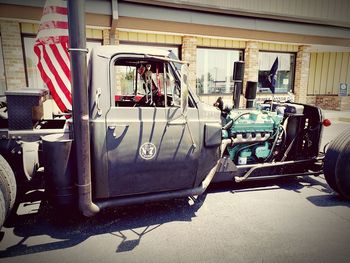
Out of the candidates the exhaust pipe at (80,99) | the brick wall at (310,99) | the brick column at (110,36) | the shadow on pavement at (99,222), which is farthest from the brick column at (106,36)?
the brick wall at (310,99)

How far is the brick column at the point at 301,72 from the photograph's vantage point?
11953 mm

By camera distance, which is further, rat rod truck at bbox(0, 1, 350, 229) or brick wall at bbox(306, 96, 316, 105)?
brick wall at bbox(306, 96, 316, 105)

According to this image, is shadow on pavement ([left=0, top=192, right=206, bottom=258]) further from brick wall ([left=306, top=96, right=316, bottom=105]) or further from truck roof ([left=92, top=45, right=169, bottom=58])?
brick wall ([left=306, top=96, right=316, bottom=105])

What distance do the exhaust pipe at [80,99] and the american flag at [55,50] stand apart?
1.79m

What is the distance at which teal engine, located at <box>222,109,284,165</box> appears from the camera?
4.17m

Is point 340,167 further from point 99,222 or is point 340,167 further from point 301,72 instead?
point 301,72

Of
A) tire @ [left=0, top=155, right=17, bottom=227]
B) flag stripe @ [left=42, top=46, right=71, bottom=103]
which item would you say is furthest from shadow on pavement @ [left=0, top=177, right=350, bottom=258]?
flag stripe @ [left=42, top=46, right=71, bottom=103]

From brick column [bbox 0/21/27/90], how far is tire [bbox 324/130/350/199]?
26.6ft

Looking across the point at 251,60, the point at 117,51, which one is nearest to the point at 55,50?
the point at 117,51

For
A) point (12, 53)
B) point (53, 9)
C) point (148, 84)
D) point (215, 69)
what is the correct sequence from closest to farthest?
point (148, 84)
point (53, 9)
point (12, 53)
point (215, 69)

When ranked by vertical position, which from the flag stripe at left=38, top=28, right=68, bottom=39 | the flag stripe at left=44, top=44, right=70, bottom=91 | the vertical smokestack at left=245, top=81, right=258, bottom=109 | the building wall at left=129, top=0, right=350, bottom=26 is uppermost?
the building wall at left=129, top=0, right=350, bottom=26

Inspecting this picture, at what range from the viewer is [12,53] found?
24.7 feet

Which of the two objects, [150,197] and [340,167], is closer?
[150,197]

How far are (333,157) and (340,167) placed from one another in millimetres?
167
